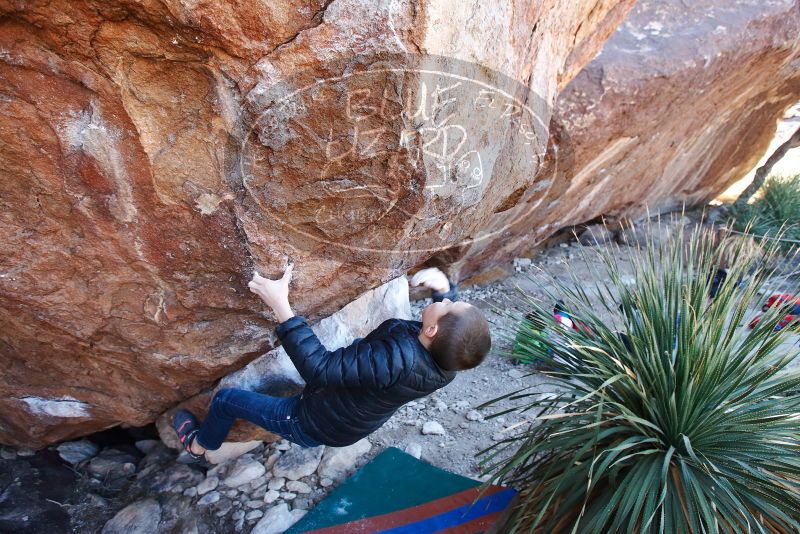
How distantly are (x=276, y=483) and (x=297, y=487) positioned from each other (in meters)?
0.10

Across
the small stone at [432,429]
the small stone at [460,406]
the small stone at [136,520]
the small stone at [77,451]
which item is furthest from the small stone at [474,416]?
the small stone at [77,451]

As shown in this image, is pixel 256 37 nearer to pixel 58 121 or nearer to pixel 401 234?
pixel 58 121

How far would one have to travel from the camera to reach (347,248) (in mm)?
2166

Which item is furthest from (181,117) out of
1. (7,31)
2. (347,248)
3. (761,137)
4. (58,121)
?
(761,137)

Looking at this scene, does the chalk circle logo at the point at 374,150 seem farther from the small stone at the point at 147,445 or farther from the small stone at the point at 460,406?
the small stone at the point at 147,445

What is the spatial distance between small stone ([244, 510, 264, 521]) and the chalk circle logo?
1262mm

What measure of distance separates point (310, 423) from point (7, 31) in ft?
5.38

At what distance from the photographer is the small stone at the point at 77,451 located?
2982 millimetres

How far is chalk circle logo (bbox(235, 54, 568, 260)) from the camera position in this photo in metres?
1.72

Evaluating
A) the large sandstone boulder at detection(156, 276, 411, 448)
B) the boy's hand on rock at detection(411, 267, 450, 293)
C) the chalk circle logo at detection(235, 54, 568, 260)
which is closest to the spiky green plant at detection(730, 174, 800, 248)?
the boy's hand on rock at detection(411, 267, 450, 293)

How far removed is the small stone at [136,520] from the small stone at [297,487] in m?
0.58

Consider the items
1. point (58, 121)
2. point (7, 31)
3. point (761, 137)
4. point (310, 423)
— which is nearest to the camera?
point (7, 31)

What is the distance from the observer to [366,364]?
203cm

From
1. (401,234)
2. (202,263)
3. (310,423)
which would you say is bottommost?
(310,423)
